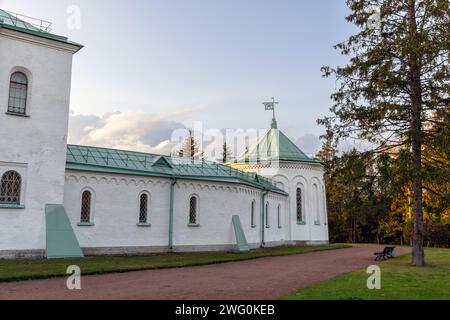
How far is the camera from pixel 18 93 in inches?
749

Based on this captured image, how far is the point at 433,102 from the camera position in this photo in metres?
17.5

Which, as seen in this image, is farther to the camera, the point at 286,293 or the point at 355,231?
the point at 355,231

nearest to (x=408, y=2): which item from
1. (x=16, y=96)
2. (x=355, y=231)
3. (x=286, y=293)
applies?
(x=286, y=293)

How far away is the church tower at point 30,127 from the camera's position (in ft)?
59.5

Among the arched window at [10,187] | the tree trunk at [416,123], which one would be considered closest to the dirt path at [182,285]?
the tree trunk at [416,123]

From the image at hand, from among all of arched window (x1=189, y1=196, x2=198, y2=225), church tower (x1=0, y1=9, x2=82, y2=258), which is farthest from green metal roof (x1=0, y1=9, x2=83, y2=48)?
arched window (x1=189, y1=196, x2=198, y2=225)

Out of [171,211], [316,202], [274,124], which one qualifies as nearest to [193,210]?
[171,211]

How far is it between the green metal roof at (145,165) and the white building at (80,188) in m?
0.06

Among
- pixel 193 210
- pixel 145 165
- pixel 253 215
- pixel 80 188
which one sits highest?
pixel 145 165

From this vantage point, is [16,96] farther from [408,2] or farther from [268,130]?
[268,130]

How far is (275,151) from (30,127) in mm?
23622

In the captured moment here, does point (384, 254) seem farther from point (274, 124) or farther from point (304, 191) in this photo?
point (274, 124)

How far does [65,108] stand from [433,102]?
52.2ft

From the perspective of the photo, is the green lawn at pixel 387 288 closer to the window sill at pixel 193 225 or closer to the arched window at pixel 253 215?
the window sill at pixel 193 225
